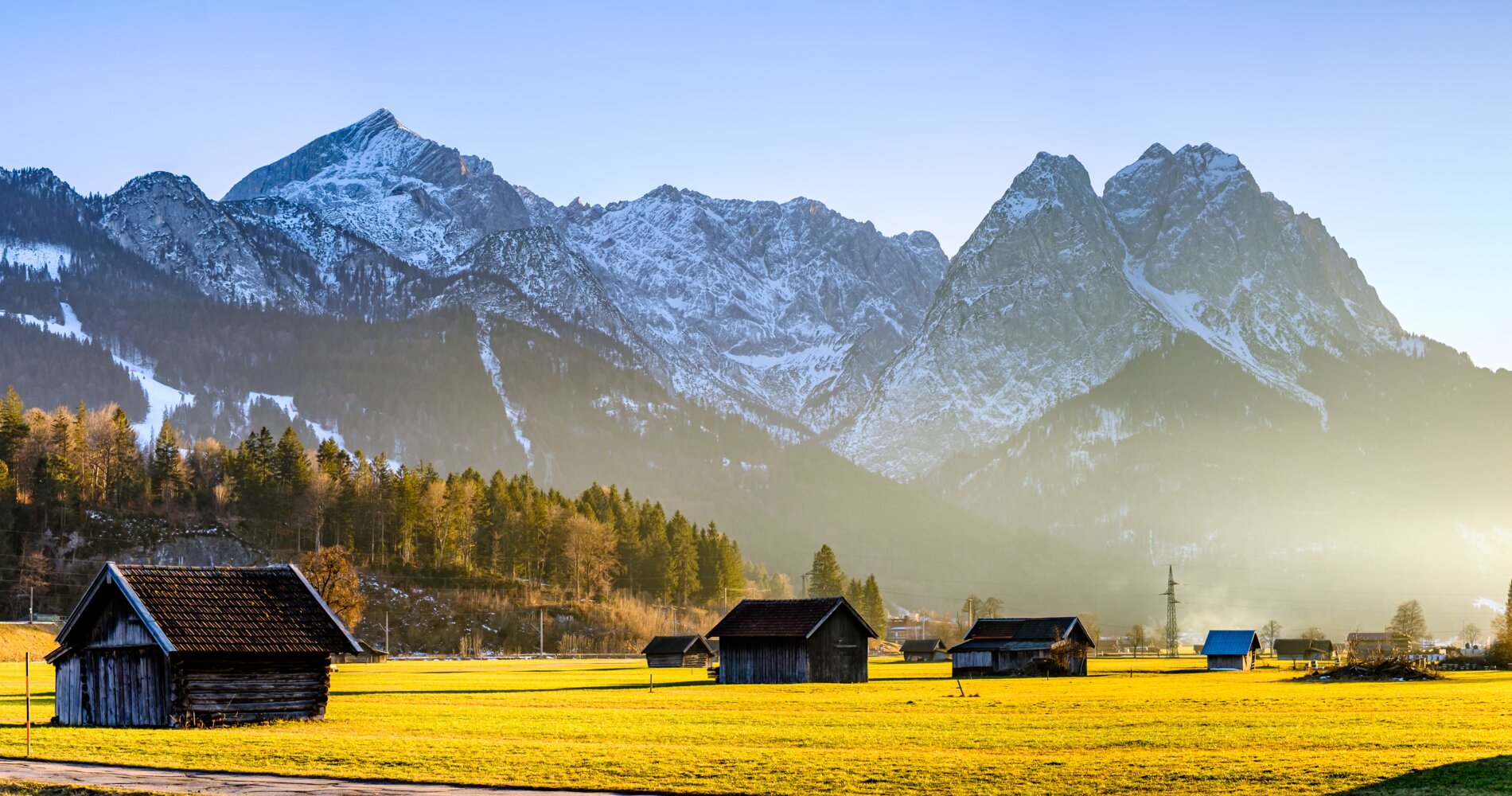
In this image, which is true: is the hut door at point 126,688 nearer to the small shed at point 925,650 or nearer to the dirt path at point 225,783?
the dirt path at point 225,783

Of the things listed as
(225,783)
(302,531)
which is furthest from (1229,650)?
(225,783)

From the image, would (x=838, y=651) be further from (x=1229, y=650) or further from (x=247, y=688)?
(x=1229, y=650)

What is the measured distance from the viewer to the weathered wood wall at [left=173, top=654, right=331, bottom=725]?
5491cm

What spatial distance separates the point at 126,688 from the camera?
2208 inches

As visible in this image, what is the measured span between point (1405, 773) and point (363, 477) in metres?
173

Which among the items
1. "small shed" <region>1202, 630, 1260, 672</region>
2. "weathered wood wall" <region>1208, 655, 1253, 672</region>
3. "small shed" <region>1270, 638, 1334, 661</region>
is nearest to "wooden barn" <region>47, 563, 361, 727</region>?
"small shed" <region>1202, 630, 1260, 672</region>

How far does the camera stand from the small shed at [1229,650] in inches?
5846

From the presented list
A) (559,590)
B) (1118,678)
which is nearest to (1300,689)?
(1118,678)

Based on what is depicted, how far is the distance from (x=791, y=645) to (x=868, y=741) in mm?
54386

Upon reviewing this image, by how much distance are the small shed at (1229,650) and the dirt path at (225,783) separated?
122486 mm

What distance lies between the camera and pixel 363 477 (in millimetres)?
196875

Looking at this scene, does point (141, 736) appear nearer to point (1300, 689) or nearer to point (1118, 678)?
point (1300, 689)

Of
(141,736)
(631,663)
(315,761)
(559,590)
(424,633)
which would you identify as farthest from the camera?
(559,590)

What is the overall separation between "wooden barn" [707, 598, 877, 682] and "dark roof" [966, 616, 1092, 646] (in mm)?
29547
